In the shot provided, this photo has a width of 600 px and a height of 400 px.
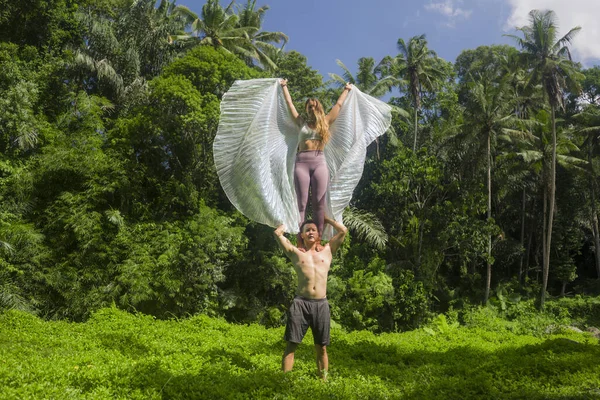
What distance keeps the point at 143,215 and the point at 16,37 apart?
932 centimetres

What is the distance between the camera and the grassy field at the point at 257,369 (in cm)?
434

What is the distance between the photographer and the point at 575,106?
27922 millimetres

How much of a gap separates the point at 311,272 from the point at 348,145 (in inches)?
54.3

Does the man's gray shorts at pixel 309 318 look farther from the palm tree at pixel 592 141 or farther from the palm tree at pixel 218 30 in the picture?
the palm tree at pixel 592 141

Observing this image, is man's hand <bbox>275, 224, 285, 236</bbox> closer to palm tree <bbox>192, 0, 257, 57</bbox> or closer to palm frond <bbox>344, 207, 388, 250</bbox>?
palm frond <bbox>344, 207, 388, 250</bbox>

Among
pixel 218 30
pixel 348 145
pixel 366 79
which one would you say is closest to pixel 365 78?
pixel 366 79

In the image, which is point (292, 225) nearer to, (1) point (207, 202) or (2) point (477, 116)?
(1) point (207, 202)

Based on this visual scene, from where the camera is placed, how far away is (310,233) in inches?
189

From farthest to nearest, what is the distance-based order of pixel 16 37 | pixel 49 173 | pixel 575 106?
pixel 575 106 < pixel 16 37 < pixel 49 173

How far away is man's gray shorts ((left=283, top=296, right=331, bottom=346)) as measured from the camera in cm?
475

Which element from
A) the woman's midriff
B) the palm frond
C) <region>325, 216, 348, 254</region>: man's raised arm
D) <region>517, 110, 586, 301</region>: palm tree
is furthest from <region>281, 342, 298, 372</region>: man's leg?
<region>517, 110, 586, 301</region>: palm tree

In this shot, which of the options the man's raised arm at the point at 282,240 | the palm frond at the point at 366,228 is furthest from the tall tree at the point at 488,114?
the man's raised arm at the point at 282,240

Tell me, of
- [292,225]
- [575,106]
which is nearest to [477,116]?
[575,106]

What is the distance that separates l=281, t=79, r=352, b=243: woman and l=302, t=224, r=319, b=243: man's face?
59 millimetres
